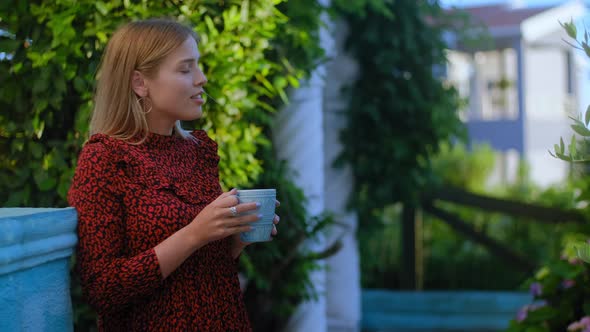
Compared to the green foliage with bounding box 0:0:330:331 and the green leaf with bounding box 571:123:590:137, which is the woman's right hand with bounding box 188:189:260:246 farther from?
the green foliage with bounding box 0:0:330:331

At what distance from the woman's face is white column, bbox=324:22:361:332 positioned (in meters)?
3.63

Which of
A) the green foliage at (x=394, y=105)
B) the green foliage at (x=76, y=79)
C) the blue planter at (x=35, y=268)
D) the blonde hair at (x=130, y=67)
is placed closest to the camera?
the blue planter at (x=35, y=268)

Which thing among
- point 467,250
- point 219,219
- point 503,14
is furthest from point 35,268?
point 503,14

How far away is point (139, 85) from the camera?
5.51 feet

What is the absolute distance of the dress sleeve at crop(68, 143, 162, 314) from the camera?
148cm

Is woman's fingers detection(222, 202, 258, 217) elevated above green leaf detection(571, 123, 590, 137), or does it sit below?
below

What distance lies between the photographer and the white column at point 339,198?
17.5 ft

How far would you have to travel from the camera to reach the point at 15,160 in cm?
224

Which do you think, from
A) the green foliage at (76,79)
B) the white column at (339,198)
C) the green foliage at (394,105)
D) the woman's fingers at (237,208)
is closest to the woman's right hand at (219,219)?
the woman's fingers at (237,208)

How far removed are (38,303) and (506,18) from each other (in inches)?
577

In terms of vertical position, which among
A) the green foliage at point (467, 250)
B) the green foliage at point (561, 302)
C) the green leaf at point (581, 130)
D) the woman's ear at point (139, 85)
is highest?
Answer: the woman's ear at point (139, 85)

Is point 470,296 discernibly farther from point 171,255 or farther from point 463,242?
point 171,255

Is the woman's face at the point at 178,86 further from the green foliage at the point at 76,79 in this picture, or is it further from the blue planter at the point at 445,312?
the blue planter at the point at 445,312

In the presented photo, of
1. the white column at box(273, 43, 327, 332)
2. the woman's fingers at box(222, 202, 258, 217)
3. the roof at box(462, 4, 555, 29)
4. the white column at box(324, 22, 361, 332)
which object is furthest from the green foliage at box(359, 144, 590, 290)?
the roof at box(462, 4, 555, 29)
